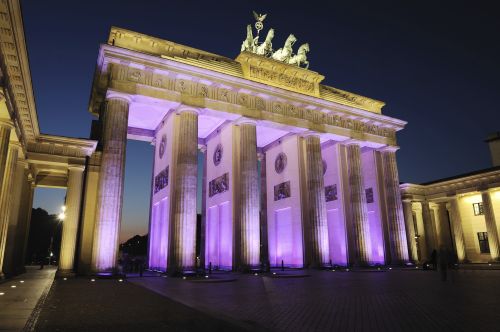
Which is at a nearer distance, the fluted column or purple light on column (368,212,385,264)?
purple light on column (368,212,385,264)

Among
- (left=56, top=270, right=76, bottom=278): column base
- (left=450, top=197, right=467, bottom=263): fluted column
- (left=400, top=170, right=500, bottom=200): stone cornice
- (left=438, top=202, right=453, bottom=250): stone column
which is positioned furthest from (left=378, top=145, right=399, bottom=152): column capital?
(left=56, top=270, right=76, bottom=278): column base

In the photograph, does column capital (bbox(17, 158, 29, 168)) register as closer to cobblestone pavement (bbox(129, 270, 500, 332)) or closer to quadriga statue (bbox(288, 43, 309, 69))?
cobblestone pavement (bbox(129, 270, 500, 332))

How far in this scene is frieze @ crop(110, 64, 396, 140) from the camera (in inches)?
931

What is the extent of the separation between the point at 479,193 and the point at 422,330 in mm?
39065

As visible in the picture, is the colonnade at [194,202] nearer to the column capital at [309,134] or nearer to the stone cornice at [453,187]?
the column capital at [309,134]

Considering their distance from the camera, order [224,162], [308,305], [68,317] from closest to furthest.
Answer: [68,317] < [308,305] < [224,162]

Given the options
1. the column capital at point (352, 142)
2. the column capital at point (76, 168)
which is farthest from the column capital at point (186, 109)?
the column capital at point (352, 142)

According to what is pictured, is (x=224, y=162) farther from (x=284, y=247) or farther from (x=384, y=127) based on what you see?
(x=384, y=127)

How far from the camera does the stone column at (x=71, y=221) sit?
64.4 ft

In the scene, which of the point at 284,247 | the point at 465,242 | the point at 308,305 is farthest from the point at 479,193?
the point at 308,305

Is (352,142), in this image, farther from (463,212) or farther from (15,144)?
(15,144)

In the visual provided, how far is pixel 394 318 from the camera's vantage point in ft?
22.8

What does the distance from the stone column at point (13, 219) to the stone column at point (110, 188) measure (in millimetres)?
4329

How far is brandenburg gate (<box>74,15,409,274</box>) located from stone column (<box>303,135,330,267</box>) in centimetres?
8
